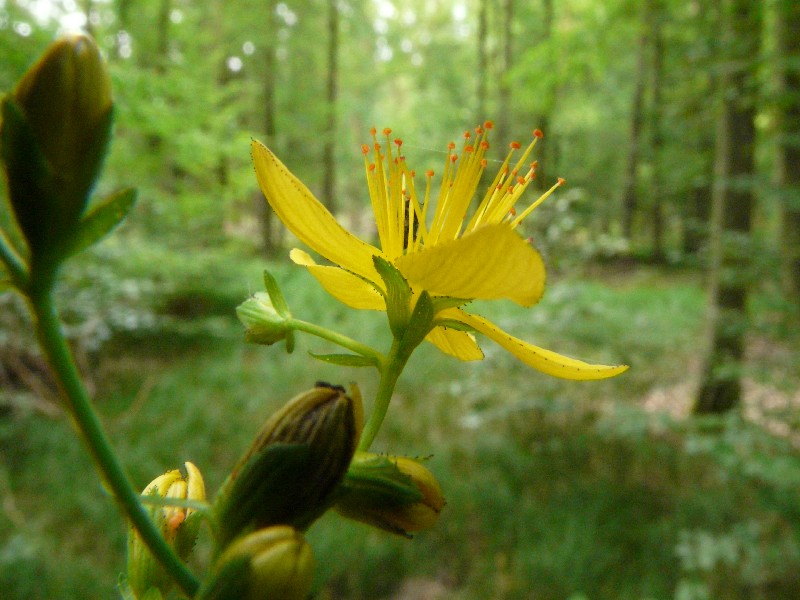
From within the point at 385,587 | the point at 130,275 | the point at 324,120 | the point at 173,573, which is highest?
the point at 324,120

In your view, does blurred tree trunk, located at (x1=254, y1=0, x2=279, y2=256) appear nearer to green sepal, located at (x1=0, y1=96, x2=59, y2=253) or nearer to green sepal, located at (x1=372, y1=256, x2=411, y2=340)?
green sepal, located at (x1=372, y1=256, x2=411, y2=340)

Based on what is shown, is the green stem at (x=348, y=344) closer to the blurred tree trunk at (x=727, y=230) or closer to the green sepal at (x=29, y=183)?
the green sepal at (x=29, y=183)

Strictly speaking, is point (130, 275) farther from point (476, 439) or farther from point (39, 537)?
point (476, 439)

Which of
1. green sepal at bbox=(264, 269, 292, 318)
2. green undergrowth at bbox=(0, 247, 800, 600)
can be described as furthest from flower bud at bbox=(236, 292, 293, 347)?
green undergrowth at bbox=(0, 247, 800, 600)

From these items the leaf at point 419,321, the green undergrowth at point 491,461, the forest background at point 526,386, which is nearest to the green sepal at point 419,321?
the leaf at point 419,321

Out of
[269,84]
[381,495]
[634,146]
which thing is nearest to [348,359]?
[381,495]

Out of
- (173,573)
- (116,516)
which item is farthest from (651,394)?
(173,573)
